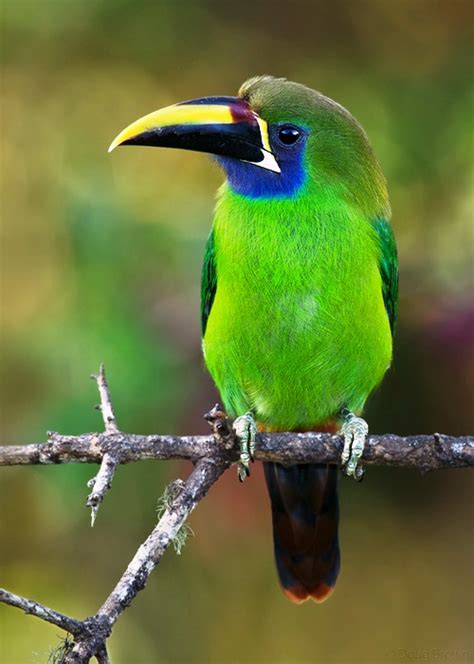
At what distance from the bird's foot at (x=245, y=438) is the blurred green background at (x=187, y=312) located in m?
0.51

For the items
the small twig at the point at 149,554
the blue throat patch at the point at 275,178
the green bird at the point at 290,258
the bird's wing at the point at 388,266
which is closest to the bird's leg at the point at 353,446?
the green bird at the point at 290,258

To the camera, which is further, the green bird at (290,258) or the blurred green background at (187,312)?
the blurred green background at (187,312)

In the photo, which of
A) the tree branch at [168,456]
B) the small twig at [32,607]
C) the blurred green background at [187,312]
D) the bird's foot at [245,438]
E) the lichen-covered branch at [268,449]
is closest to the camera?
the small twig at [32,607]

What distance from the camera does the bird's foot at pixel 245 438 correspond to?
11.5 feet

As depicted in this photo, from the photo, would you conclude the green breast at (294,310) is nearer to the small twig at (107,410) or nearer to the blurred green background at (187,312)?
the blurred green background at (187,312)

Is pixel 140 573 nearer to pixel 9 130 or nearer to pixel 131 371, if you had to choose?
pixel 131 371

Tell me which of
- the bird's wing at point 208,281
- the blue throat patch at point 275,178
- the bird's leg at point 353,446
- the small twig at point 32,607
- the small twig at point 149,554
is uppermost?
the blue throat patch at point 275,178

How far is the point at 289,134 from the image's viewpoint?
392 cm

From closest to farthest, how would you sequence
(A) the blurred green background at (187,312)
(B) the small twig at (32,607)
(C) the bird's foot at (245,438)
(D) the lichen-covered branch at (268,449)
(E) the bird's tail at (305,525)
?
1. (B) the small twig at (32,607)
2. (D) the lichen-covered branch at (268,449)
3. (C) the bird's foot at (245,438)
4. (E) the bird's tail at (305,525)
5. (A) the blurred green background at (187,312)

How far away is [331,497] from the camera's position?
427 centimetres

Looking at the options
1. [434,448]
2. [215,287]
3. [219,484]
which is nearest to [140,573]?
[434,448]

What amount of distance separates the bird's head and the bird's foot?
791 mm

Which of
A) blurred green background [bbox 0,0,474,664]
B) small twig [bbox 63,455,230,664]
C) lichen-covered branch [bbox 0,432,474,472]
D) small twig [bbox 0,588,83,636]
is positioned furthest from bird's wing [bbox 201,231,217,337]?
small twig [bbox 0,588,83,636]

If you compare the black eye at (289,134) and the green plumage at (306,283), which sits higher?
the black eye at (289,134)
